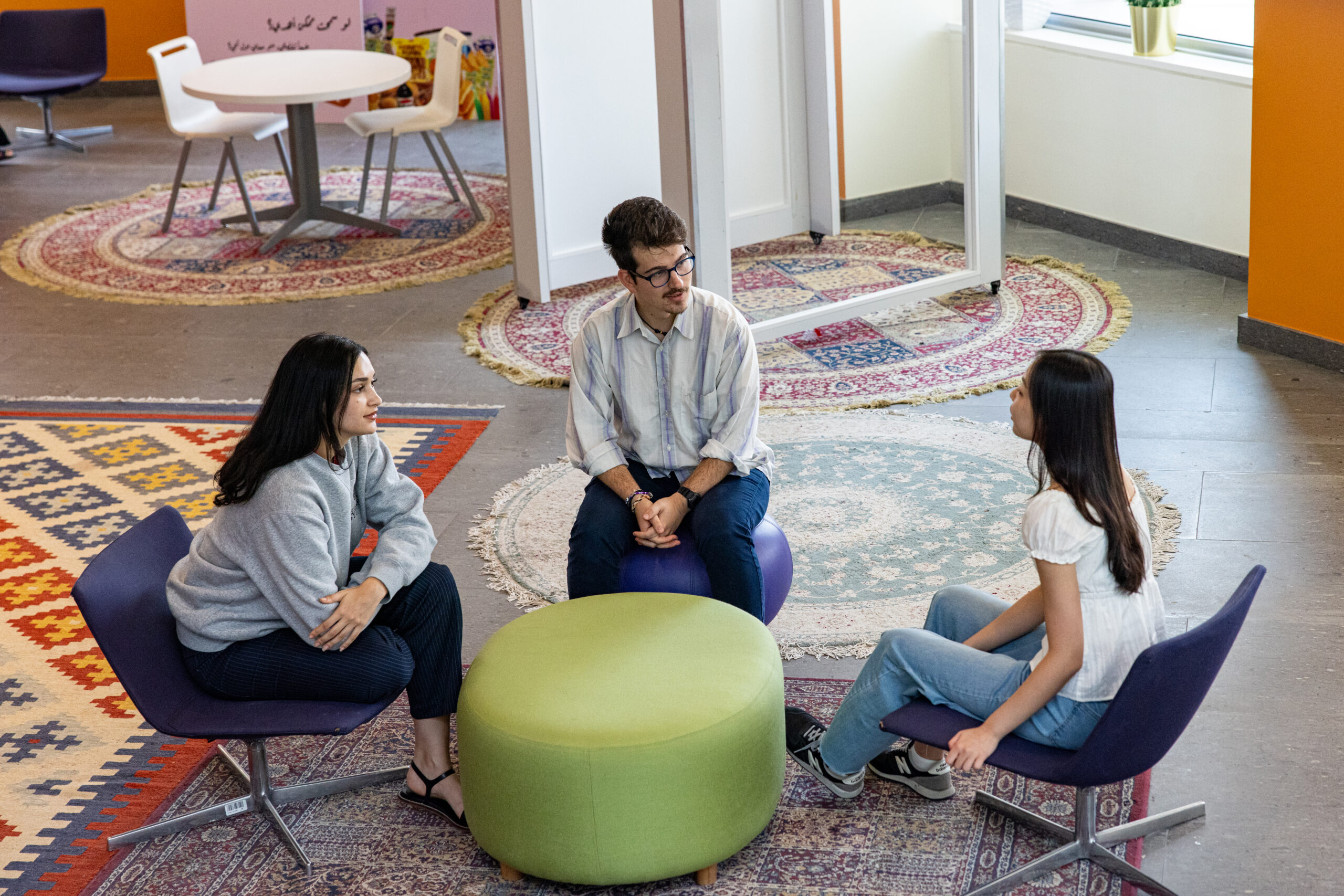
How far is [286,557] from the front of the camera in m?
2.56

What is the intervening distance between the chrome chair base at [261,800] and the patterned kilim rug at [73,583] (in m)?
0.09

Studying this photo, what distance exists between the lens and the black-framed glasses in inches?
118

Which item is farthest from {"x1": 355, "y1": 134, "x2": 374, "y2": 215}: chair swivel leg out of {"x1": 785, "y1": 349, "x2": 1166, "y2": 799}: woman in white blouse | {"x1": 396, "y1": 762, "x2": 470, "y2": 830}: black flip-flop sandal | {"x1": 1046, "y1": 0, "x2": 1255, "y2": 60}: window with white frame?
{"x1": 785, "y1": 349, "x2": 1166, "y2": 799}: woman in white blouse

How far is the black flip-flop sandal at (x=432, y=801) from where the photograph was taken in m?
2.77

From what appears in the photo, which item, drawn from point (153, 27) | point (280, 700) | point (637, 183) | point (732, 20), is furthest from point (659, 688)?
point (153, 27)

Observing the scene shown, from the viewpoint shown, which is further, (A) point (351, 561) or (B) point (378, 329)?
(B) point (378, 329)

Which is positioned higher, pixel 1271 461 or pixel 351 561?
pixel 351 561

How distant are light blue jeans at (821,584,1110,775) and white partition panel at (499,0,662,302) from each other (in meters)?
3.47

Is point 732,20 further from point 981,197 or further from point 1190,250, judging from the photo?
point 1190,250

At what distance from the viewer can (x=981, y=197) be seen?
5.71m

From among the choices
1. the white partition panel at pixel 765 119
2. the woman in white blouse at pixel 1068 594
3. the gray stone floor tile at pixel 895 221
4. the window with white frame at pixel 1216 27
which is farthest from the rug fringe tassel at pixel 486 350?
the window with white frame at pixel 1216 27

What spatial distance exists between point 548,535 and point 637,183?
270cm

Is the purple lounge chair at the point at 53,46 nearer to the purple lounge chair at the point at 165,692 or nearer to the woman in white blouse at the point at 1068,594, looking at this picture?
the purple lounge chair at the point at 165,692

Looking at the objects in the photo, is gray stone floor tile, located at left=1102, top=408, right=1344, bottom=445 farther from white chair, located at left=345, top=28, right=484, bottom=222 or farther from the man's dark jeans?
white chair, located at left=345, top=28, right=484, bottom=222
